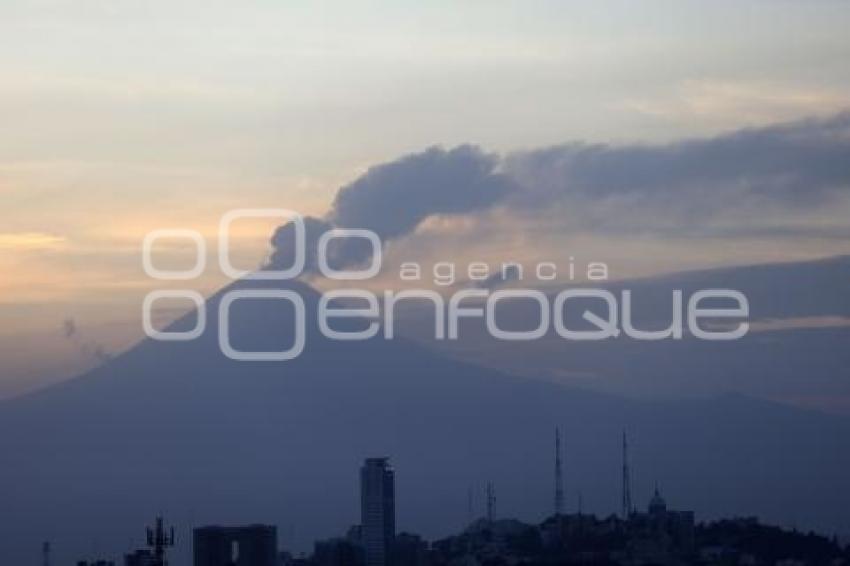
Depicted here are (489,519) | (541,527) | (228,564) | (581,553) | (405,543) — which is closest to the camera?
(228,564)

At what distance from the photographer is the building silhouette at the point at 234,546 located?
29.8 meters

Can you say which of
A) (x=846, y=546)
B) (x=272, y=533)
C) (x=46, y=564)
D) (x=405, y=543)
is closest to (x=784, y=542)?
(x=846, y=546)

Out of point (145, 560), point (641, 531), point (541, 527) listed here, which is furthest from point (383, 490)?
point (145, 560)

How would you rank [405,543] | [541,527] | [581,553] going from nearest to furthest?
[581,553] < [405,543] < [541,527]

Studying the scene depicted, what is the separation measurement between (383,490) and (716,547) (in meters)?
6.63

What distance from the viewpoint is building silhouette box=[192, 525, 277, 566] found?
1175 inches

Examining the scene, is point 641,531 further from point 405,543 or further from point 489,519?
point 489,519

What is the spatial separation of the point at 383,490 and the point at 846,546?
8011 mm

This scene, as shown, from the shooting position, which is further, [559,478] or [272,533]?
[559,478]

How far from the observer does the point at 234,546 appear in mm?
30297

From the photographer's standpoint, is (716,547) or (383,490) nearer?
(716,547)

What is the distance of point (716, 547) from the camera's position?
3238 cm

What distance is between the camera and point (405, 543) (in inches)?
1331

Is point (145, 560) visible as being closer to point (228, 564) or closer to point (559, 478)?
point (228, 564)
